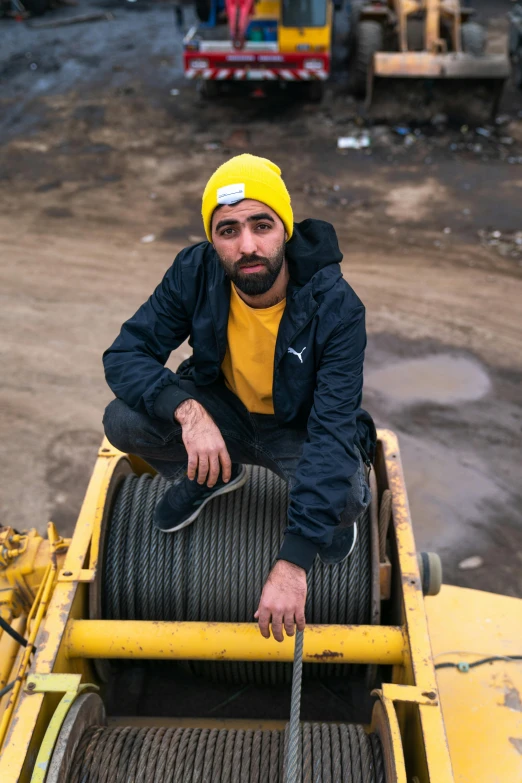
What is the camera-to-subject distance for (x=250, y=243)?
2.81 m

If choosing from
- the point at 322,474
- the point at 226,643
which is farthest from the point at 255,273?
the point at 226,643

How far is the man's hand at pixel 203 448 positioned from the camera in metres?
2.79

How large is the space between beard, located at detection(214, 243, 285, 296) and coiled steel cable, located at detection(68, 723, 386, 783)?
1715mm

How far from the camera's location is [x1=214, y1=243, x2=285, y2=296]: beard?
9.30 feet

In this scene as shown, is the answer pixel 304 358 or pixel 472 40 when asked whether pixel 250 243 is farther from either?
pixel 472 40

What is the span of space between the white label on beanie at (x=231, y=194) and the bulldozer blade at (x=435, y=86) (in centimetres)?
917

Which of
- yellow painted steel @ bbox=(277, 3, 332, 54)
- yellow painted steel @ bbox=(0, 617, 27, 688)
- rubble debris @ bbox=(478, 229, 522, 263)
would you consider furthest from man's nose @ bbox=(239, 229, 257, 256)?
yellow painted steel @ bbox=(277, 3, 332, 54)

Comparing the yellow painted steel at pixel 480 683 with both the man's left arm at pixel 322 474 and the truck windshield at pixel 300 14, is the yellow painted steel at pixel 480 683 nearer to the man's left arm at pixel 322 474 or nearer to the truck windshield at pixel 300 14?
the man's left arm at pixel 322 474

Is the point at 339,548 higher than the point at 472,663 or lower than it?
higher

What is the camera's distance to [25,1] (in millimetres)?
18141

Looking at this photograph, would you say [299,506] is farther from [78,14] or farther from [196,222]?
[78,14]

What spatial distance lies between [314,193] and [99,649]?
7.80 meters

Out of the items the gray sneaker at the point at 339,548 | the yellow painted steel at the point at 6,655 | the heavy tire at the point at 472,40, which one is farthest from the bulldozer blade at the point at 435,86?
the yellow painted steel at the point at 6,655

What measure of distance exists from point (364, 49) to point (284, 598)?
461 inches
